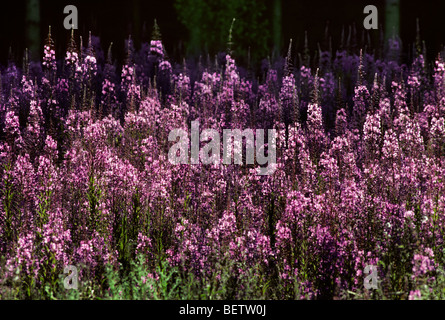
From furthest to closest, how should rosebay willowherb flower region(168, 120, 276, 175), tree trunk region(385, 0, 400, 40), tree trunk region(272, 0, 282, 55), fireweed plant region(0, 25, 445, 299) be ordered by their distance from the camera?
1. tree trunk region(272, 0, 282, 55)
2. tree trunk region(385, 0, 400, 40)
3. rosebay willowherb flower region(168, 120, 276, 175)
4. fireweed plant region(0, 25, 445, 299)

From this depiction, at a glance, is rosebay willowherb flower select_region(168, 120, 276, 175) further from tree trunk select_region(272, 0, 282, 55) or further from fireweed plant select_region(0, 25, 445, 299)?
tree trunk select_region(272, 0, 282, 55)

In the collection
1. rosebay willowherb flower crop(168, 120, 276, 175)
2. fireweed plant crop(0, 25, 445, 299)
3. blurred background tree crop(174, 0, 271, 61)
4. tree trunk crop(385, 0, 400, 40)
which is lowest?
fireweed plant crop(0, 25, 445, 299)

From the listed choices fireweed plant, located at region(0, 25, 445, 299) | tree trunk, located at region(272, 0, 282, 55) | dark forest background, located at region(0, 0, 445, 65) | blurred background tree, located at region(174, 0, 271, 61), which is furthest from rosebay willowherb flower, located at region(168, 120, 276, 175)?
tree trunk, located at region(272, 0, 282, 55)

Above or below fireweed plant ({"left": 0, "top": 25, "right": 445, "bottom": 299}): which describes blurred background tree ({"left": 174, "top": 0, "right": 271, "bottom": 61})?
above

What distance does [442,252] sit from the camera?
4.21 meters

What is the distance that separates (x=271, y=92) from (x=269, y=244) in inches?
122

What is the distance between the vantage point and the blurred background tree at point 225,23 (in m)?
15.0

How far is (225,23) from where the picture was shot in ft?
49.5

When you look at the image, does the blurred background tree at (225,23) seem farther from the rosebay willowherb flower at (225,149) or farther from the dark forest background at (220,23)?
the rosebay willowherb flower at (225,149)

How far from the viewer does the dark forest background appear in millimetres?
14410

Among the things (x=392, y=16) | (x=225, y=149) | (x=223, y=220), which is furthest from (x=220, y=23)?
(x=223, y=220)

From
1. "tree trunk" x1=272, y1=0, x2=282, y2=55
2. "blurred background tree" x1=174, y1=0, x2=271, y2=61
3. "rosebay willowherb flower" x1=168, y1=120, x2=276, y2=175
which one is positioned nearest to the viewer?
"rosebay willowherb flower" x1=168, y1=120, x2=276, y2=175

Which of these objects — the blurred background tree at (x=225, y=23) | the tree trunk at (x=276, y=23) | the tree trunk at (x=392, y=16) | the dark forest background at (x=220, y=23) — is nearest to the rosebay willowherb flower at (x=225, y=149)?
the dark forest background at (x=220, y=23)
